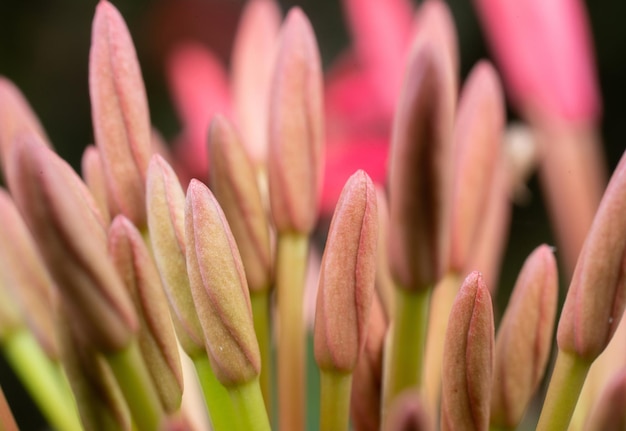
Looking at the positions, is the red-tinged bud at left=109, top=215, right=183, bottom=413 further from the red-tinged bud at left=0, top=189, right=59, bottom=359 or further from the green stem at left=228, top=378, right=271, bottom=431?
the red-tinged bud at left=0, top=189, right=59, bottom=359

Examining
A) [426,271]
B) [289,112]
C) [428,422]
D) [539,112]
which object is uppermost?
[539,112]

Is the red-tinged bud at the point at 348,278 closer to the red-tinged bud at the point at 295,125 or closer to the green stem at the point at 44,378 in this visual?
the red-tinged bud at the point at 295,125

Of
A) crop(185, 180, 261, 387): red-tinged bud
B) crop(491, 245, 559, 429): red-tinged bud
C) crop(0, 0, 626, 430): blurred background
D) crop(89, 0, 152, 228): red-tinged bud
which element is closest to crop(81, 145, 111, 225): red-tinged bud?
crop(89, 0, 152, 228): red-tinged bud

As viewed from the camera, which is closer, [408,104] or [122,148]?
[408,104]

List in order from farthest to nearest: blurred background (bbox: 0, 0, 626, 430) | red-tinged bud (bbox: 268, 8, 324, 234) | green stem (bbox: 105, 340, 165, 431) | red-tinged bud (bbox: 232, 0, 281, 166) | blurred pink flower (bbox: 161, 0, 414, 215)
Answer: blurred background (bbox: 0, 0, 626, 430), blurred pink flower (bbox: 161, 0, 414, 215), red-tinged bud (bbox: 232, 0, 281, 166), red-tinged bud (bbox: 268, 8, 324, 234), green stem (bbox: 105, 340, 165, 431)

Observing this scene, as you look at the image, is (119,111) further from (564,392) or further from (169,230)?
(564,392)

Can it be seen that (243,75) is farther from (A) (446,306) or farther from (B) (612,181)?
(B) (612,181)

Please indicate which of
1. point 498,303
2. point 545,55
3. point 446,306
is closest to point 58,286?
point 446,306
